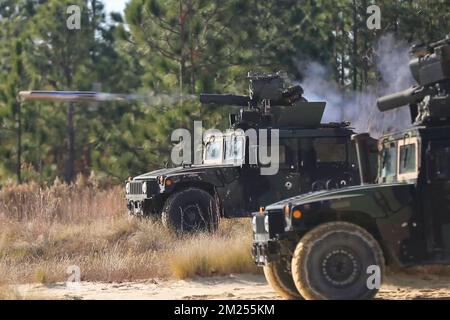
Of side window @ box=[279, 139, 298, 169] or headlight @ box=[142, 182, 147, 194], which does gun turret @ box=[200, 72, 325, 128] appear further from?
headlight @ box=[142, 182, 147, 194]

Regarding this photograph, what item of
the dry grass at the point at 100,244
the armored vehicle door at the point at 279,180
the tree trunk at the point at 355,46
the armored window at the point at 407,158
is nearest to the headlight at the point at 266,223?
the armored window at the point at 407,158

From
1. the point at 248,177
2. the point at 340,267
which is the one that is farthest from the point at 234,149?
the point at 340,267

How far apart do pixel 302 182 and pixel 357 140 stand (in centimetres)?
494

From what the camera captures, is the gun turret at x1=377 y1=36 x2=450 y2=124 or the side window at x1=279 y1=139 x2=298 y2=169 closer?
the gun turret at x1=377 y1=36 x2=450 y2=124

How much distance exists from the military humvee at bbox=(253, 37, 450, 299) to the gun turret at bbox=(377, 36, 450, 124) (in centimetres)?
1

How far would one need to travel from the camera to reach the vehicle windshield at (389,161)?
1080 cm

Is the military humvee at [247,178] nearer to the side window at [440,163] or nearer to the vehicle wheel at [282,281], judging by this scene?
the vehicle wheel at [282,281]

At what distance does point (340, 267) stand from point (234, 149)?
705 centimetres

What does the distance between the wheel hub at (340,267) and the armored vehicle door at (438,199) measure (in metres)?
0.87

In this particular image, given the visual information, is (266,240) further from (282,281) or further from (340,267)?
(340,267)

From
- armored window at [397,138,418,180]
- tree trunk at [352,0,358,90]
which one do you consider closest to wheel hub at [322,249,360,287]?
armored window at [397,138,418,180]

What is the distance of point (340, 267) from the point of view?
9828 millimetres

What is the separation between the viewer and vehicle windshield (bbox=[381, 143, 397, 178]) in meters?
10.8
